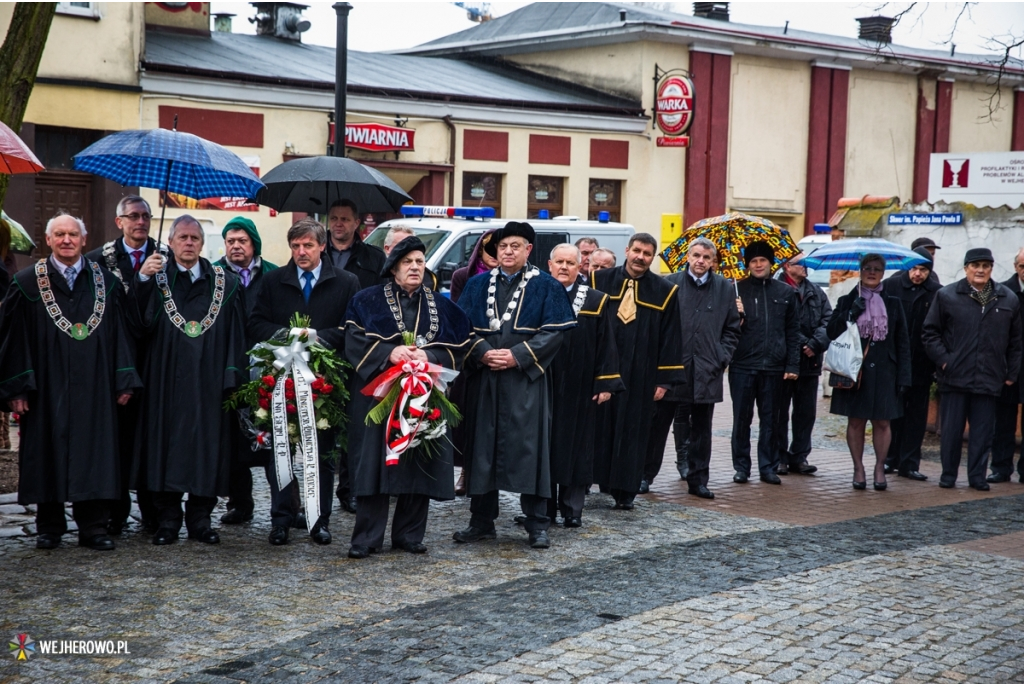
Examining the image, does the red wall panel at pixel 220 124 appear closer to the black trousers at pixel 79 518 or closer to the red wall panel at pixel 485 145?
the red wall panel at pixel 485 145

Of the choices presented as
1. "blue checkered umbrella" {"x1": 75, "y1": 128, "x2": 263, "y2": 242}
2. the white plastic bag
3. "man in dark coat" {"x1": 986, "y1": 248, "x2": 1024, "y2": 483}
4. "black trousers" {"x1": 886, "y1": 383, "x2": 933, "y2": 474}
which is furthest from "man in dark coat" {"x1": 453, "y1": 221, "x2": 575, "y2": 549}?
"man in dark coat" {"x1": 986, "y1": 248, "x2": 1024, "y2": 483}

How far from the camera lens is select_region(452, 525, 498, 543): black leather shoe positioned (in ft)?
25.2

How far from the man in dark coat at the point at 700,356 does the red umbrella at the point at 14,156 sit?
4.82 m

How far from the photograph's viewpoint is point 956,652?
18.4 feet

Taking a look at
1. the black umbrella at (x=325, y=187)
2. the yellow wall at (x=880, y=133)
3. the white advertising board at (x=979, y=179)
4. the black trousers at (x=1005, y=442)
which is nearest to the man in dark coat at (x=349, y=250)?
the black umbrella at (x=325, y=187)

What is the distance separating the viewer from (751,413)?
34.2ft

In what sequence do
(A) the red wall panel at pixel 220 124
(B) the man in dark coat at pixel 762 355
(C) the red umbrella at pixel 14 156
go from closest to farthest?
(C) the red umbrella at pixel 14 156 → (B) the man in dark coat at pixel 762 355 → (A) the red wall panel at pixel 220 124

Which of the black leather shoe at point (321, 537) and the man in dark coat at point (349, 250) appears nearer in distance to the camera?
the black leather shoe at point (321, 537)

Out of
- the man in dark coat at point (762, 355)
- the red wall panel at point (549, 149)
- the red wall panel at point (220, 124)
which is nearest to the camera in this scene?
the man in dark coat at point (762, 355)

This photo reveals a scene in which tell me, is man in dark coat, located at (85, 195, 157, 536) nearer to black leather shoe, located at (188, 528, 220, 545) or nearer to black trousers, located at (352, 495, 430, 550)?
black leather shoe, located at (188, 528, 220, 545)

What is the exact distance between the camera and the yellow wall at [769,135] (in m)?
27.3

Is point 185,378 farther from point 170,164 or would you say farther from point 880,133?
point 880,133

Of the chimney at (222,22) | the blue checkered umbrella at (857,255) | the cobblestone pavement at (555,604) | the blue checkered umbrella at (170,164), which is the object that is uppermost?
the chimney at (222,22)

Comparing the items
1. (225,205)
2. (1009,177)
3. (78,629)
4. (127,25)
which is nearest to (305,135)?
(225,205)
